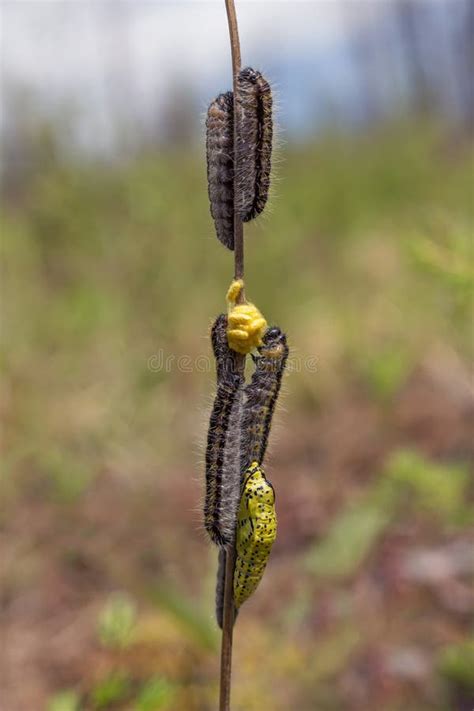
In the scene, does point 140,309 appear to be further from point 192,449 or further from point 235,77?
point 235,77

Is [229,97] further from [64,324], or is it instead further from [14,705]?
[64,324]

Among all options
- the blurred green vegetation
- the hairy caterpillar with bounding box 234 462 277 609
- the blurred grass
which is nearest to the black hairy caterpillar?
the hairy caterpillar with bounding box 234 462 277 609

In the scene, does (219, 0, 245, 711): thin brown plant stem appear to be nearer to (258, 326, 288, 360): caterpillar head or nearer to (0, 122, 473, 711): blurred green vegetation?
(258, 326, 288, 360): caterpillar head

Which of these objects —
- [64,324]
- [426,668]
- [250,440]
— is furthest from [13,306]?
[250,440]

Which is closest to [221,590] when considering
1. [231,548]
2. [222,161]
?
[231,548]

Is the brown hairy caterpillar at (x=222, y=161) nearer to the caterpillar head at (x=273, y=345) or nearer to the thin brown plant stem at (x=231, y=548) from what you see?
the thin brown plant stem at (x=231, y=548)

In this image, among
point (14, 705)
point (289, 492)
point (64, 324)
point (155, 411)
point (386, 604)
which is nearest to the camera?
point (14, 705)
